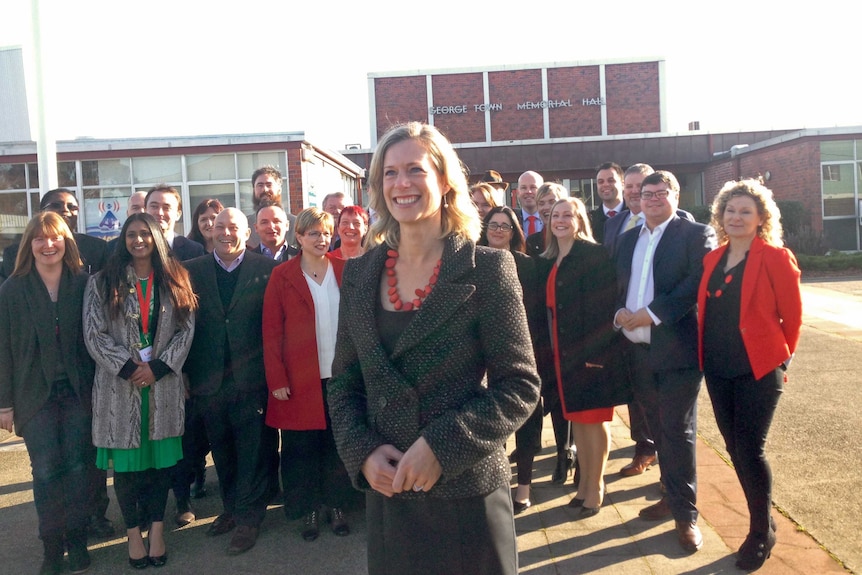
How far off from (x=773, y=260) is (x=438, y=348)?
257cm

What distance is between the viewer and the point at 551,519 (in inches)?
184

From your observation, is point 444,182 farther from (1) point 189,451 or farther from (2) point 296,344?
(1) point 189,451

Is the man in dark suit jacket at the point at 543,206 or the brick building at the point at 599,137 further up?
the brick building at the point at 599,137

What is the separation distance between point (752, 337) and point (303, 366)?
2.70 meters

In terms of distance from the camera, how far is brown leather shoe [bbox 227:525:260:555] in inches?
173

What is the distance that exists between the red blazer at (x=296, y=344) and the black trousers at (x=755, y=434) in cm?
251

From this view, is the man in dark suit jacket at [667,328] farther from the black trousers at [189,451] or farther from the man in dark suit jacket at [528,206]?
the black trousers at [189,451]

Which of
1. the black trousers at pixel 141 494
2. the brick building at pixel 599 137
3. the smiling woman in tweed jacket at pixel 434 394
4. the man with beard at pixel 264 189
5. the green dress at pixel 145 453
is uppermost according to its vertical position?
the brick building at pixel 599 137

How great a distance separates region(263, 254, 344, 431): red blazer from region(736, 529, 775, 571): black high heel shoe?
101 inches

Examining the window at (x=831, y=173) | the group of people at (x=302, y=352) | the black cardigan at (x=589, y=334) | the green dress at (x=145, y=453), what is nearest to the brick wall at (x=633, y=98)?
the window at (x=831, y=173)

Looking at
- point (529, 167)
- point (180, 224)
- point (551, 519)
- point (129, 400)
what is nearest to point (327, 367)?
point (129, 400)

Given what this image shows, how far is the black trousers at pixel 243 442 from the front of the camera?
4625mm

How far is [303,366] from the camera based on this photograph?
15.6 ft

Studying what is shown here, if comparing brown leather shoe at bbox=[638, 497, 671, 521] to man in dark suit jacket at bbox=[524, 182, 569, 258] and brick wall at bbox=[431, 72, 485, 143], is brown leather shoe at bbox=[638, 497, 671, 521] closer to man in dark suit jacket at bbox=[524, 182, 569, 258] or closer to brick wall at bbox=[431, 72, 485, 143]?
man in dark suit jacket at bbox=[524, 182, 569, 258]
